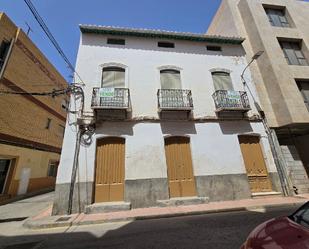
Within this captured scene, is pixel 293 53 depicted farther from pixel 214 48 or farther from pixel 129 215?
pixel 129 215

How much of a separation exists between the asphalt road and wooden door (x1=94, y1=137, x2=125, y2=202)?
190 cm

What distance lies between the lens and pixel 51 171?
16703 millimetres

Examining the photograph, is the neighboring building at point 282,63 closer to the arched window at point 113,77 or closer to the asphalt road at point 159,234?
the asphalt road at point 159,234

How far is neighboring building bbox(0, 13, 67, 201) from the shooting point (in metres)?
11.3

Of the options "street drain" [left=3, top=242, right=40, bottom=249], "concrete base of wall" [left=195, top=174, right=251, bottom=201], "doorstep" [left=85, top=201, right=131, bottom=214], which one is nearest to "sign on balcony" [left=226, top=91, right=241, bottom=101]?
"concrete base of wall" [left=195, top=174, right=251, bottom=201]

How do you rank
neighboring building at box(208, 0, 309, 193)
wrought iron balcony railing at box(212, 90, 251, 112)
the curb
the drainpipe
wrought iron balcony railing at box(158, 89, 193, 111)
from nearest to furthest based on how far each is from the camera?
Answer: the curb, the drainpipe, wrought iron balcony railing at box(158, 89, 193, 111), wrought iron balcony railing at box(212, 90, 251, 112), neighboring building at box(208, 0, 309, 193)

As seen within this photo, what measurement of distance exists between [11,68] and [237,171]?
15.7 meters

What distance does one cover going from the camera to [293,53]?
11.6m

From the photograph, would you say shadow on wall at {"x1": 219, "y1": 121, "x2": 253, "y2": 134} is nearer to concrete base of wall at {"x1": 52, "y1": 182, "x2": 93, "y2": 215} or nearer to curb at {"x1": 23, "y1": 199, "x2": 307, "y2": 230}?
curb at {"x1": 23, "y1": 199, "x2": 307, "y2": 230}

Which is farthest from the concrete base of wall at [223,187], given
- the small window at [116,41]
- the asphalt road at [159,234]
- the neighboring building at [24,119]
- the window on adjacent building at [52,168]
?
the window on adjacent building at [52,168]

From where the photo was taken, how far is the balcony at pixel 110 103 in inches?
321

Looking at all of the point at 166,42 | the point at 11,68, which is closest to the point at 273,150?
the point at 166,42

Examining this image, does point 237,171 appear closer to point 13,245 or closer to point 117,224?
point 117,224

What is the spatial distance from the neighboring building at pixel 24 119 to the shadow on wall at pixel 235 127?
13.0 m
